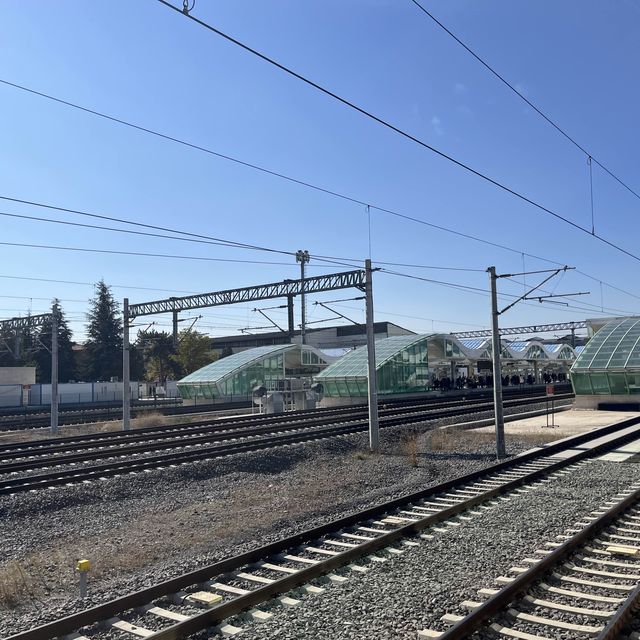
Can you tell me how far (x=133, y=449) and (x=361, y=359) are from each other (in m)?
35.0

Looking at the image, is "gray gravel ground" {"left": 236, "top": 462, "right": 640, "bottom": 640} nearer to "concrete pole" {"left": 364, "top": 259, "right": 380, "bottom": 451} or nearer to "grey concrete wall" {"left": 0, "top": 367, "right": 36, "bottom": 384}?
"concrete pole" {"left": 364, "top": 259, "right": 380, "bottom": 451}

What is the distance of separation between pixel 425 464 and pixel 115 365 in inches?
2816

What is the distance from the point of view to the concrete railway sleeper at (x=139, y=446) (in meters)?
18.8

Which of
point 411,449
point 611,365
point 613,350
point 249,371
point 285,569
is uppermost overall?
point 613,350

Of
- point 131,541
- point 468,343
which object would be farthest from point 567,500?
point 468,343

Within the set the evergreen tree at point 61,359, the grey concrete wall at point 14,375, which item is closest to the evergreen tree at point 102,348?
the evergreen tree at point 61,359

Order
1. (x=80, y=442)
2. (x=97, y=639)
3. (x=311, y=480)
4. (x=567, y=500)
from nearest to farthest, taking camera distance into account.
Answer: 1. (x=97, y=639)
2. (x=567, y=500)
3. (x=311, y=480)
4. (x=80, y=442)

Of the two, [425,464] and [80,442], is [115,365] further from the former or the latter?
[425,464]

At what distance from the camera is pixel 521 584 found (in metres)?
7.13

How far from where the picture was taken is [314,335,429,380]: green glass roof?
5228cm

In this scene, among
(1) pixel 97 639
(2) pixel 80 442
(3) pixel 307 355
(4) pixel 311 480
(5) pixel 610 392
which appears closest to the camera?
(1) pixel 97 639

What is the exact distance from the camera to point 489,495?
1260cm

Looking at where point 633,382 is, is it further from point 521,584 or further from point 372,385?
point 521,584

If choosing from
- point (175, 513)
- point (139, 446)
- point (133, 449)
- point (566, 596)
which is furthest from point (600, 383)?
point (566, 596)
